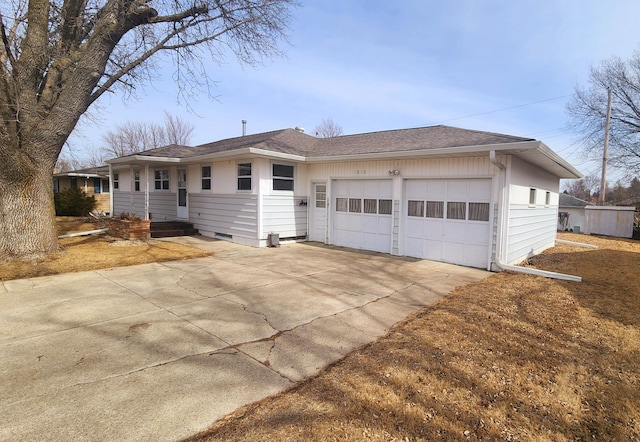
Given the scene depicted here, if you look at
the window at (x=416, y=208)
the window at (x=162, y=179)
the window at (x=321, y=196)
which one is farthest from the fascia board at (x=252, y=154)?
the window at (x=162, y=179)

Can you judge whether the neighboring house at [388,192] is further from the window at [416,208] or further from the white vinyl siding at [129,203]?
the white vinyl siding at [129,203]

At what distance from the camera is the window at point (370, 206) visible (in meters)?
10.2

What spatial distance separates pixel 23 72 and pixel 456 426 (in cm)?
1018

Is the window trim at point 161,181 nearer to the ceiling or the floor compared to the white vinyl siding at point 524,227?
nearer to the ceiling

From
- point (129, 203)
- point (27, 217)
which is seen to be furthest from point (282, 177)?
point (129, 203)

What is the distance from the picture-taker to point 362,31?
1248cm

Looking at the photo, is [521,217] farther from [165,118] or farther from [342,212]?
[165,118]

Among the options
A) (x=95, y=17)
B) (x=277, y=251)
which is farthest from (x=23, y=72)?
(x=277, y=251)

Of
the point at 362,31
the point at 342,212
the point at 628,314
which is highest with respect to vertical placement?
the point at 362,31

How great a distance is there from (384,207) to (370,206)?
50cm

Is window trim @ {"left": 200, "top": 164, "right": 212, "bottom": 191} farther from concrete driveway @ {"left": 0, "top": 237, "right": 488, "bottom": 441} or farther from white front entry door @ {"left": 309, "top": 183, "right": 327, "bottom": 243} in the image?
concrete driveway @ {"left": 0, "top": 237, "right": 488, "bottom": 441}

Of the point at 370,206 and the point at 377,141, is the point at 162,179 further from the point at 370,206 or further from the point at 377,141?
the point at 370,206

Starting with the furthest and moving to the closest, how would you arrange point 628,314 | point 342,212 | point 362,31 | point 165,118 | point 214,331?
point 165,118 → point 362,31 → point 342,212 → point 628,314 → point 214,331

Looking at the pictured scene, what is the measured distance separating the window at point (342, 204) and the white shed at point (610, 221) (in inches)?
615
